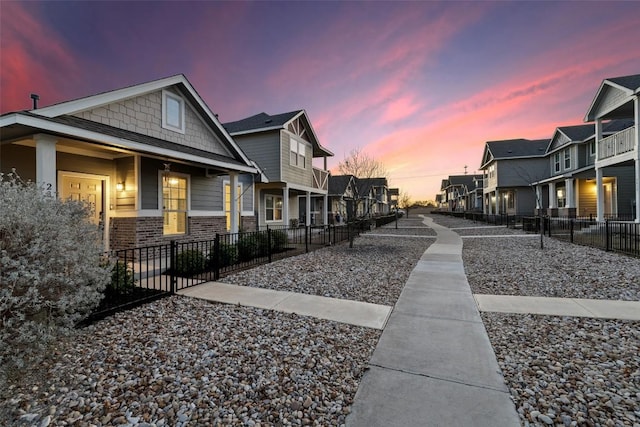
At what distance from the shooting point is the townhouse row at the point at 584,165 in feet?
47.5

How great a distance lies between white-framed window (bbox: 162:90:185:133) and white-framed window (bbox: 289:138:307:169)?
7.20m

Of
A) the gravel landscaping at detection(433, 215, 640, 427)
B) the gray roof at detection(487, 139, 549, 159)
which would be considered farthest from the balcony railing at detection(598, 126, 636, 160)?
the gray roof at detection(487, 139, 549, 159)

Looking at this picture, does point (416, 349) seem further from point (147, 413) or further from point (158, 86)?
point (158, 86)

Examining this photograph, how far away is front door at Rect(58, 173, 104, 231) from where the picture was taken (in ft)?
25.6

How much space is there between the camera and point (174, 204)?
1002cm

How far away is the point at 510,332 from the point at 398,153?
28791 millimetres

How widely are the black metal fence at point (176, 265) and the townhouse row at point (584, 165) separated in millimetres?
12267

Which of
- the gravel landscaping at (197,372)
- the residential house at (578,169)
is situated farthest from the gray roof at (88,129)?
the residential house at (578,169)

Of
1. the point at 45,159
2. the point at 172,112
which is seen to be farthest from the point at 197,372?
the point at 172,112

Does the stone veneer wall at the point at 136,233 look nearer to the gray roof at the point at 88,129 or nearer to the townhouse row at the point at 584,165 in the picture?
the gray roof at the point at 88,129

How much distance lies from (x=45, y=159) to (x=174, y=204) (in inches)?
164

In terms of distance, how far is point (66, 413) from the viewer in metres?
2.43

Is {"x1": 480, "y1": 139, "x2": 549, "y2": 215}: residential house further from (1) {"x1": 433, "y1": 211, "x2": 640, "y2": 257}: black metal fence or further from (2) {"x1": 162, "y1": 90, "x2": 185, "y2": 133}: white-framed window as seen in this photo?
(2) {"x1": 162, "y1": 90, "x2": 185, "y2": 133}: white-framed window

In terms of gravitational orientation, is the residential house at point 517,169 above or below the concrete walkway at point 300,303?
above
